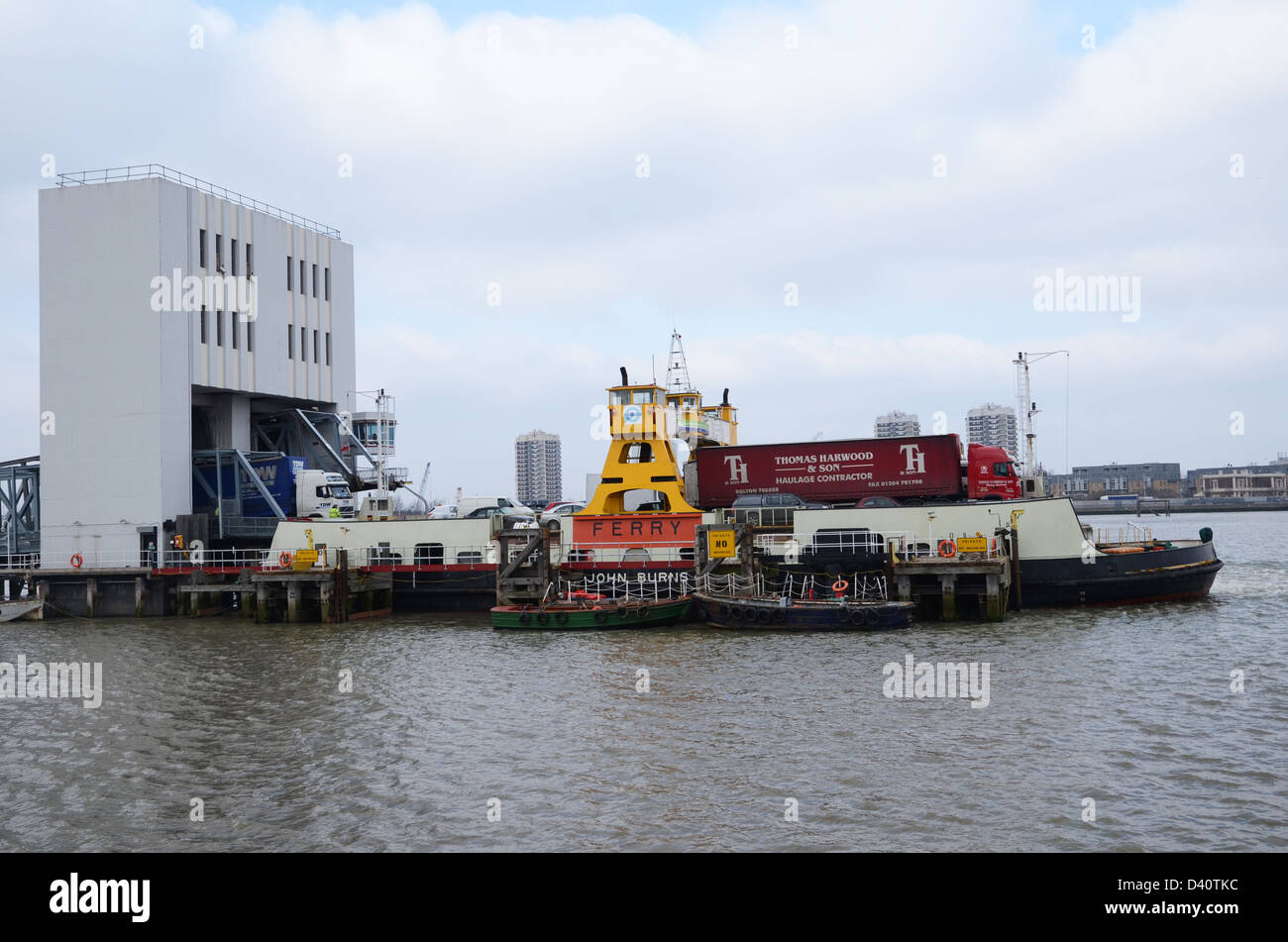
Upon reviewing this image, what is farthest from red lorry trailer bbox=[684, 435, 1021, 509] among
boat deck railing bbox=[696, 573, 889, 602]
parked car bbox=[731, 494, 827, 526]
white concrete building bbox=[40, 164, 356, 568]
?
white concrete building bbox=[40, 164, 356, 568]

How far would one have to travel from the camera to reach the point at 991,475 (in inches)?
1575

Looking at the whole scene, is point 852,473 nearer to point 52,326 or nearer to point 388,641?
point 388,641

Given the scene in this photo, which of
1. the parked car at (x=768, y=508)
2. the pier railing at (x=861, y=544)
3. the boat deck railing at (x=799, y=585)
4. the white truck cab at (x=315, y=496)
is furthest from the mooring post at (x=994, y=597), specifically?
the white truck cab at (x=315, y=496)

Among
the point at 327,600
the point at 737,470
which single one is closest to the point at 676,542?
the point at 737,470

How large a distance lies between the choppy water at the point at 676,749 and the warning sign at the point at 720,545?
18.4 ft

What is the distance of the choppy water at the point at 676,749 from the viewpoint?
46.4 ft

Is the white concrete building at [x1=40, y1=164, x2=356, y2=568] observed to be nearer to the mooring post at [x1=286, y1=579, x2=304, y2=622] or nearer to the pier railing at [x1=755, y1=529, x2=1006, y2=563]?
the mooring post at [x1=286, y1=579, x2=304, y2=622]

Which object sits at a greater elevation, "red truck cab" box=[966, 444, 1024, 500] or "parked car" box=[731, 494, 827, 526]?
"red truck cab" box=[966, 444, 1024, 500]

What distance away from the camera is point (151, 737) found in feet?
65.5

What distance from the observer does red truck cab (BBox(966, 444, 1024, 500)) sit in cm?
3997

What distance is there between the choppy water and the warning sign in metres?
5.60

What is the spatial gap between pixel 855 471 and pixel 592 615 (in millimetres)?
14735

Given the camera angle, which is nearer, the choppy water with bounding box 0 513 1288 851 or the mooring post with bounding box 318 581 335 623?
the choppy water with bounding box 0 513 1288 851

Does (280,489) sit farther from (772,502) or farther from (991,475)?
(991,475)
